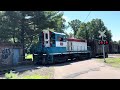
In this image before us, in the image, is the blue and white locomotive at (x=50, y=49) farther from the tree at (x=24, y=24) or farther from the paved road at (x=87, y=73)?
the paved road at (x=87, y=73)

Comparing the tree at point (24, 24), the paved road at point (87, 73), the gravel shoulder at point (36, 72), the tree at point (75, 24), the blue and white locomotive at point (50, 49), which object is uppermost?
the tree at point (75, 24)

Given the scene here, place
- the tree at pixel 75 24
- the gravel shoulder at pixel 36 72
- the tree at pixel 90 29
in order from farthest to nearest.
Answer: the tree at pixel 75 24, the tree at pixel 90 29, the gravel shoulder at pixel 36 72

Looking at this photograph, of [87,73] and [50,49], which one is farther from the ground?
[50,49]

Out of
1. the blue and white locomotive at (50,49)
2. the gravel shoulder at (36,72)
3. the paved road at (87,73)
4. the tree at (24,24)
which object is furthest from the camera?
the tree at (24,24)

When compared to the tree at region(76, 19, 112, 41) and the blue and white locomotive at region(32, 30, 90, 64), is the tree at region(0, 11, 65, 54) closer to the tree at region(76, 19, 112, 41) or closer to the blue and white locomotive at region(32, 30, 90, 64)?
the blue and white locomotive at region(32, 30, 90, 64)

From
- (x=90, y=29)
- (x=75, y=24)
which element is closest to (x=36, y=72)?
(x=90, y=29)

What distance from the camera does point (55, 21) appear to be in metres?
31.5

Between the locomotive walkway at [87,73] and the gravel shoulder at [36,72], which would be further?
the gravel shoulder at [36,72]

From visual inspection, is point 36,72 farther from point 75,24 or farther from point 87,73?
point 75,24

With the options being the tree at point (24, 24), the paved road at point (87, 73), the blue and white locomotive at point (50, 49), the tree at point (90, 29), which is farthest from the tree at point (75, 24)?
the paved road at point (87, 73)
